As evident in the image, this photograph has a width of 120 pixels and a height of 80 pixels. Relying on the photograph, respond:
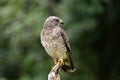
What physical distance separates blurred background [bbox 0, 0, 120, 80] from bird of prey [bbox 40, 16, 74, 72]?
118 inches

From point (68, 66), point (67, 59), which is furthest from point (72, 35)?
point (68, 66)

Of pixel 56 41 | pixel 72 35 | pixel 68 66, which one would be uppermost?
pixel 56 41

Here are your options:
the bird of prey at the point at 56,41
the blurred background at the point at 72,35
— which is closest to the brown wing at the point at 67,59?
the bird of prey at the point at 56,41

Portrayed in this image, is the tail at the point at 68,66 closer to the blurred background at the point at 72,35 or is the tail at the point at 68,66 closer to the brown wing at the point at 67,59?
the brown wing at the point at 67,59

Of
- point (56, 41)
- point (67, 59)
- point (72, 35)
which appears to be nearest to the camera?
point (56, 41)

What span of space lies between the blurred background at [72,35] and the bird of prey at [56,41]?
300cm

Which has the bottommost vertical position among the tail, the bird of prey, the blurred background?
the blurred background

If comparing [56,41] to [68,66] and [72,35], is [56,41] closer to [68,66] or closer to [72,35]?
[68,66]

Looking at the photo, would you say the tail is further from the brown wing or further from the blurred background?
the blurred background

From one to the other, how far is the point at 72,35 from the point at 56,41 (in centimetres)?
331

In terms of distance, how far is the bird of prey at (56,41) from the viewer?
638 cm

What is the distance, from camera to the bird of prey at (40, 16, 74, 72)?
20.9ft

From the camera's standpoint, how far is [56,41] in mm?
6531

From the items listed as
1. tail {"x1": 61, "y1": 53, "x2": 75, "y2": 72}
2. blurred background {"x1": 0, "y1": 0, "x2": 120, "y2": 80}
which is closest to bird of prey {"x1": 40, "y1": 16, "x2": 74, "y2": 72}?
tail {"x1": 61, "y1": 53, "x2": 75, "y2": 72}
